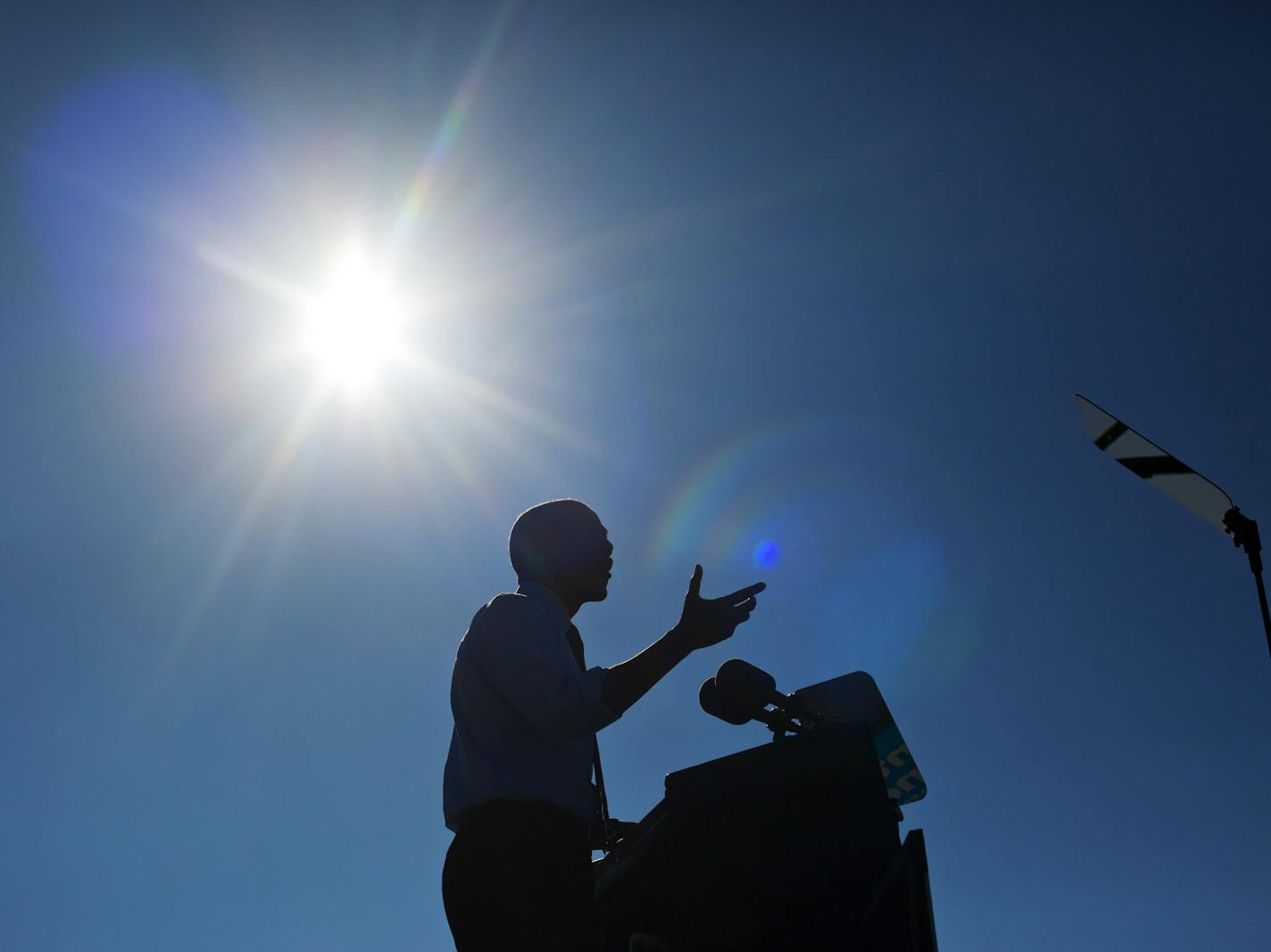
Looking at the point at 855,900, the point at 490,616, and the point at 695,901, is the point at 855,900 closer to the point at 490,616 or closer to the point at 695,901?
the point at 695,901

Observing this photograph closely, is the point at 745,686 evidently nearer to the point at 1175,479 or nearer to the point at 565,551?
the point at 565,551

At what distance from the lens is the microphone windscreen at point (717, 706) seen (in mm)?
2756

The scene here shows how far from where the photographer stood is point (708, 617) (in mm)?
2404

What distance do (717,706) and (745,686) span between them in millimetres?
114

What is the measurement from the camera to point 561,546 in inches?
107

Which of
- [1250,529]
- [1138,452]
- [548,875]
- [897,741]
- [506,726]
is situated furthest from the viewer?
[1138,452]

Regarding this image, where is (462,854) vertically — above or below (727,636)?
below

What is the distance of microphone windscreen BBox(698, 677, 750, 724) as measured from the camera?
276 cm

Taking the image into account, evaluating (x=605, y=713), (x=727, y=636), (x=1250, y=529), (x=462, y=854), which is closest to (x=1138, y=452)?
(x=1250, y=529)

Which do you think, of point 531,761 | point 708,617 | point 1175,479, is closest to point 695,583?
point 708,617

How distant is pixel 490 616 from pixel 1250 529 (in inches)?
133

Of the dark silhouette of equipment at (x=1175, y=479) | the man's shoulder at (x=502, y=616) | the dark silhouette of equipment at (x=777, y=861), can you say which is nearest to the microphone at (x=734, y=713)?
the dark silhouette of equipment at (x=777, y=861)

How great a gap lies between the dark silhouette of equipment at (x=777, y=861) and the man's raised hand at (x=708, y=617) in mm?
313

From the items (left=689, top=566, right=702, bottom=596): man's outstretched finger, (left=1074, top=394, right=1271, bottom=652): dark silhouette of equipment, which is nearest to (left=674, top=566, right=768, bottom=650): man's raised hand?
(left=689, top=566, right=702, bottom=596): man's outstretched finger
